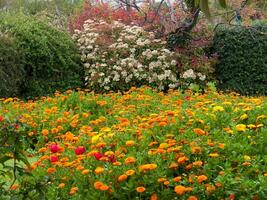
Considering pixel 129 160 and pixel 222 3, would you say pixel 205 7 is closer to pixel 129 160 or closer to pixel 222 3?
pixel 222 3

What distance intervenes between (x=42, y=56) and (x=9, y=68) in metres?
0.96

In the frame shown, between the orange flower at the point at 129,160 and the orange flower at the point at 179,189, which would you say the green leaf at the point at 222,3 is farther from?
the orange flower at the point at 129,160

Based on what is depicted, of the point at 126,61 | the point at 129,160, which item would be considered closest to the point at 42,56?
the point at 126,61

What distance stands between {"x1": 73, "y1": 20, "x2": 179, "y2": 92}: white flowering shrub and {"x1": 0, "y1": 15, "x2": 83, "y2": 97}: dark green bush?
1.60 feet

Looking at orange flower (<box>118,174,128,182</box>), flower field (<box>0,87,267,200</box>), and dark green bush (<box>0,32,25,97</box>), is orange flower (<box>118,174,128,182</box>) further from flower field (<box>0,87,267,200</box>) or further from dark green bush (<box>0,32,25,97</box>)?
dark green bush (<box>0,32,25,97</box>)

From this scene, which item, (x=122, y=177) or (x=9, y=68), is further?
(x=9, y=68)

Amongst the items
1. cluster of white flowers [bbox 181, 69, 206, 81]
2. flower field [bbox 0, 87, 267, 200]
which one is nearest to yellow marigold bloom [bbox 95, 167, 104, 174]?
flower field [bbox 0, 87, 267, 200]

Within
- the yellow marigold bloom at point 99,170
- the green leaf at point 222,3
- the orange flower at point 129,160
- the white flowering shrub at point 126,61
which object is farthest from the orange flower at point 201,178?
the white flowering shrub at point 126,61

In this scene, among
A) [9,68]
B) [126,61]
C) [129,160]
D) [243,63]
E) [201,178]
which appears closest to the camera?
[201,178]

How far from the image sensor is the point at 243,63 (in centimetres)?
1338

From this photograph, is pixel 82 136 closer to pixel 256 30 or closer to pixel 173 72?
pixel 173 72

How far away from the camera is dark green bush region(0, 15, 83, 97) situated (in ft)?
38.9

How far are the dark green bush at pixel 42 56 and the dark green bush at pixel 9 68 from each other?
0.68 feet

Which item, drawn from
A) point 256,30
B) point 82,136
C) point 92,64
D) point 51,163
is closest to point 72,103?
point 82,136
